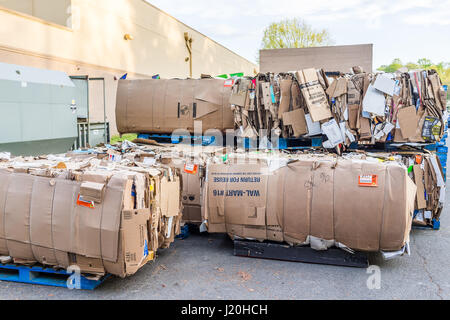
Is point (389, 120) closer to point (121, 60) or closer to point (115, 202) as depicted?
point (115, 202)

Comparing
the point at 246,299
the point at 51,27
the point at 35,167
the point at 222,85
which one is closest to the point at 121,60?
the point at 51,27

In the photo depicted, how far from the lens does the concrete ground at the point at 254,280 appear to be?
129 inches

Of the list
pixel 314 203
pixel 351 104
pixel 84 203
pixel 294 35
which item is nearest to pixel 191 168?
pixel 314 203

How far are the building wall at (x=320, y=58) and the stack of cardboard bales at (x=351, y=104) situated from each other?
13.8 feet

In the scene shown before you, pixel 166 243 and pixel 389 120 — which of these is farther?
pixel 389 120

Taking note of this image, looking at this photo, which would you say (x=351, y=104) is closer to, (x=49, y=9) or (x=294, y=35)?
(x=49, y=9)

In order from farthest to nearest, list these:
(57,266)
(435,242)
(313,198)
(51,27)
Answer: (51,27) < (435,242) < (313,198) < (57,266)

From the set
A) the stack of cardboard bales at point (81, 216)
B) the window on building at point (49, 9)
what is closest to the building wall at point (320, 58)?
the window on building at point (49, 9)

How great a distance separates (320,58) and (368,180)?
698 cm

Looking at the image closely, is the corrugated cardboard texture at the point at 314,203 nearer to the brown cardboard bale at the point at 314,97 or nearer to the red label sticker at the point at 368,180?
the red label sticker at the point at 368,180

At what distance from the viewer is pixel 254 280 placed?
141 inches

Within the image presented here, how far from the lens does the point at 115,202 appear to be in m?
3.09
